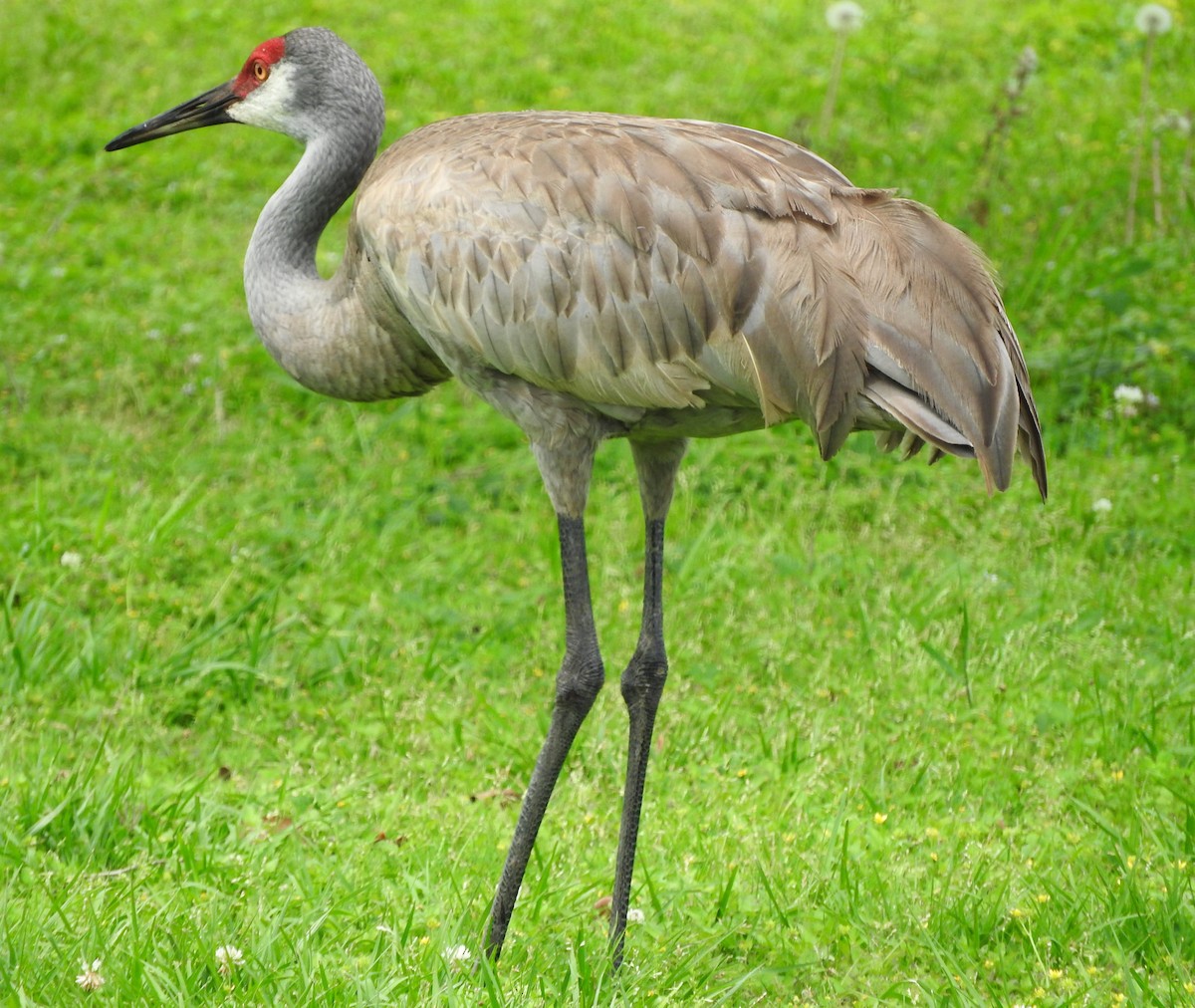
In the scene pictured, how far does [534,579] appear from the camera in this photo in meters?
5.01

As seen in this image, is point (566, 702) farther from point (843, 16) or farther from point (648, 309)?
point (843, 16)

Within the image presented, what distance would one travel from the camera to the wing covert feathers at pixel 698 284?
2.92m

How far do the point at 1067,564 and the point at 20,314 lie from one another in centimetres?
456

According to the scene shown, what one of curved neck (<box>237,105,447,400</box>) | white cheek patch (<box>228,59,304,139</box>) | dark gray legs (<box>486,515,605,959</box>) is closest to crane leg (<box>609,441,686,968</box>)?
dark gray legs (<box>486,515,605,959</box>)

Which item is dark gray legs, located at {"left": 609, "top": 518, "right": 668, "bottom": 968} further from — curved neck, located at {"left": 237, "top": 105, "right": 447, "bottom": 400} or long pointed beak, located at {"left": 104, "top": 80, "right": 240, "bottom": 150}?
long pointed beak, located at {"left": 104, "top": 80, "right": 240, "bottom": 150}

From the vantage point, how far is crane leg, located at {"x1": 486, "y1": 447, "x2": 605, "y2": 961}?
3252 millimetres

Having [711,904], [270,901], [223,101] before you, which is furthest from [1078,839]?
[223,101]

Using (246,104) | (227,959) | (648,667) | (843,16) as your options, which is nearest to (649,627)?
(648,667)

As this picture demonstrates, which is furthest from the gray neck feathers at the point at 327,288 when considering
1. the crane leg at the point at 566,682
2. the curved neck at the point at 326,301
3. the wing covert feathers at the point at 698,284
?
the crane leg at the point at 566,682

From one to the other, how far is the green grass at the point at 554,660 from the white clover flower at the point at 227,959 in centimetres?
2

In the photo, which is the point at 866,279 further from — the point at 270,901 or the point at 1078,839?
the point at 270,901

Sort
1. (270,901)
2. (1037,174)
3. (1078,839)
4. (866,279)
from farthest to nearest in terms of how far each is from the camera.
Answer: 1. (1037,174)
2. (1078,839)
3. (270,901)
4. (866,279)

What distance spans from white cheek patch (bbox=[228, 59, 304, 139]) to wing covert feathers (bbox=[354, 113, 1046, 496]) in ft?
2.44

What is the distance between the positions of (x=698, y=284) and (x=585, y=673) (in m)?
0.95
